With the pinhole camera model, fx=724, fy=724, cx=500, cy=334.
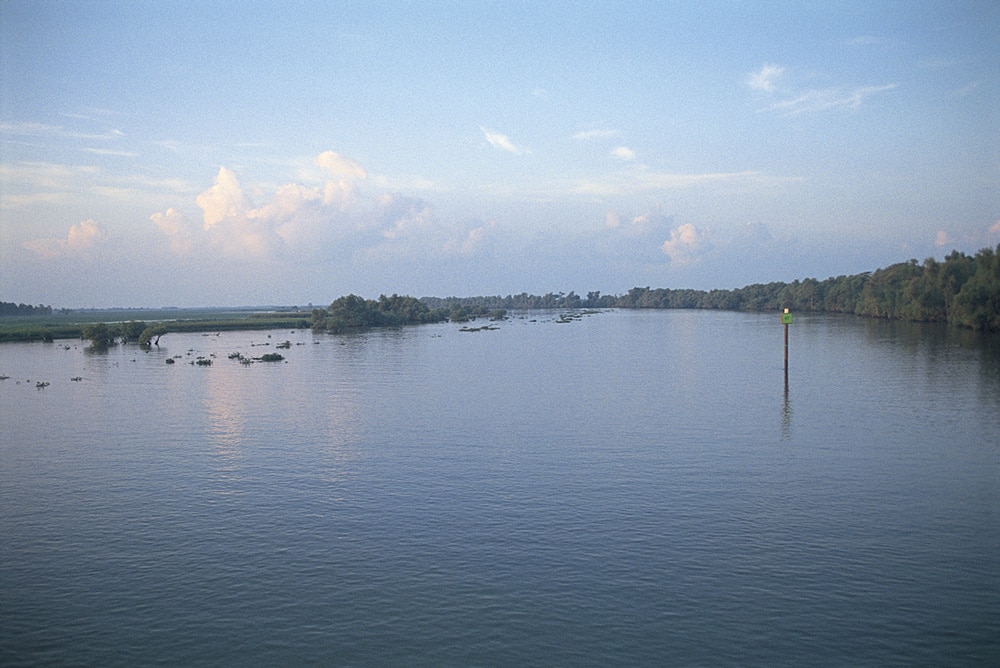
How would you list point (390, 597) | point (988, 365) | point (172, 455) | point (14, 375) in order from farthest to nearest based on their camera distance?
point (14, 375) < point (988, 365) < point (172, 455) < point (390, 597)

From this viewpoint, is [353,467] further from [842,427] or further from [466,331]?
[466,331]

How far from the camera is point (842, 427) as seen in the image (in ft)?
125

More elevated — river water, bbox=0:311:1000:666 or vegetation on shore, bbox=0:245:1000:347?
vegetation on shore, bbox=0:245:1000:347

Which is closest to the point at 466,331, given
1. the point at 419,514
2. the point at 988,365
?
the point at 988,365

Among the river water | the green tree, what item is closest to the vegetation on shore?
the green tree

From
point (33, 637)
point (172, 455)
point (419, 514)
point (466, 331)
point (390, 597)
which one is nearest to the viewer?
point (33, 637)

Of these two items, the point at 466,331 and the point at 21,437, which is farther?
the point at 466,331

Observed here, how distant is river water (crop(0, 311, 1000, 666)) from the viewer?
15.7 meters

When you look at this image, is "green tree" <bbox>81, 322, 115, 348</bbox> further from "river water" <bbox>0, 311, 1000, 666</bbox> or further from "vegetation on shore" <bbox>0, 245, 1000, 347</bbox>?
"river water" <bbox>0, 311, 1000, 666</bbox>

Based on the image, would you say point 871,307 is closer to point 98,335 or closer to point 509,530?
point 98,335

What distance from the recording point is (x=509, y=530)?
22391 mm

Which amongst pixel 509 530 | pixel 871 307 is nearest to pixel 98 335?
pixel 509 530

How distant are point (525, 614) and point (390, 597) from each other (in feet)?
11.3

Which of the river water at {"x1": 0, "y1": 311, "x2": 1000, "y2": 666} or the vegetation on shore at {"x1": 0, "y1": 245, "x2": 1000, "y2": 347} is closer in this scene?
the river water at {"x1": 0, "y1": 311, "x2": 1000, "y2": 666}
